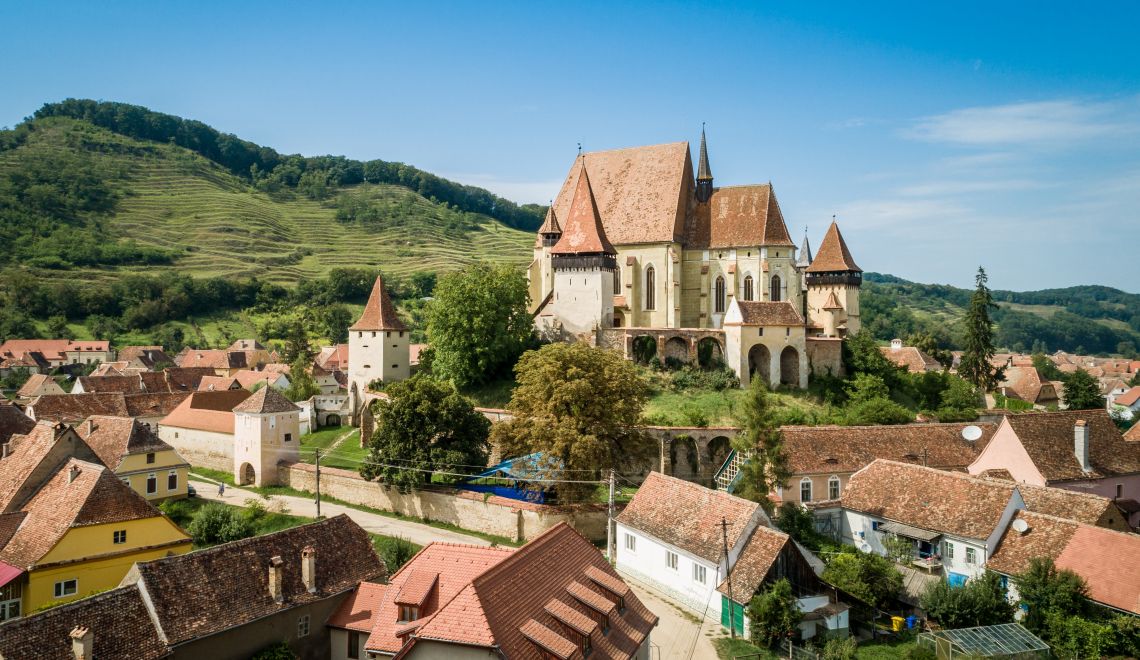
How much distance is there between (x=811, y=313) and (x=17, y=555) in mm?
44454

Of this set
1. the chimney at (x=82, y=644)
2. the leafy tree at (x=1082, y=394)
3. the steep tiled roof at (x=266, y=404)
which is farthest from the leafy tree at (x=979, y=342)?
the chimney at (x=82, y=644)

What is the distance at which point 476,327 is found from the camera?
4675 cm

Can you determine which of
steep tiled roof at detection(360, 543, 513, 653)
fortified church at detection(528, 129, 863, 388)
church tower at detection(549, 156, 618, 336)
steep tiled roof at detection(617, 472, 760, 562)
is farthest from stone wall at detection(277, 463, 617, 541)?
church tower at detection(549, 156, 618, 336)

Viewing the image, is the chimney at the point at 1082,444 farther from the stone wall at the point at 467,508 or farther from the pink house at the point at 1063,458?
the stone wall at the point at 467,508

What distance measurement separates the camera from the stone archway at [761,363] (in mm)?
46344

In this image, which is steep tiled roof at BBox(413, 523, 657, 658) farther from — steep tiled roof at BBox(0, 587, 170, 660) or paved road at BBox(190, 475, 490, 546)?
paved road at BBox(190, 475, 490, 546)

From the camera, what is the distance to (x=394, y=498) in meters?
37.6

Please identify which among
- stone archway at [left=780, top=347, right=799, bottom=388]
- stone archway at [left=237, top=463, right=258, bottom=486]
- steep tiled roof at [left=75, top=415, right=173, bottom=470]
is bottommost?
stone archway at [left=237, top=463, right=258, bottom=486]

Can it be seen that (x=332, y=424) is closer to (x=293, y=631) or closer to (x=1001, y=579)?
(x=293, y=631)

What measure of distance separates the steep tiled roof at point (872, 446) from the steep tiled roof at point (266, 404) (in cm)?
2735

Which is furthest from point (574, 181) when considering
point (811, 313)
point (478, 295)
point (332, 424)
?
point (332, 424)

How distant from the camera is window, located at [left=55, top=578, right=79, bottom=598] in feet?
83.0

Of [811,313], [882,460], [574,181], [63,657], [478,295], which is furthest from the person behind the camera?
[574,181]

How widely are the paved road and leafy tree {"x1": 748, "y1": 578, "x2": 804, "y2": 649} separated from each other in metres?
12.7
